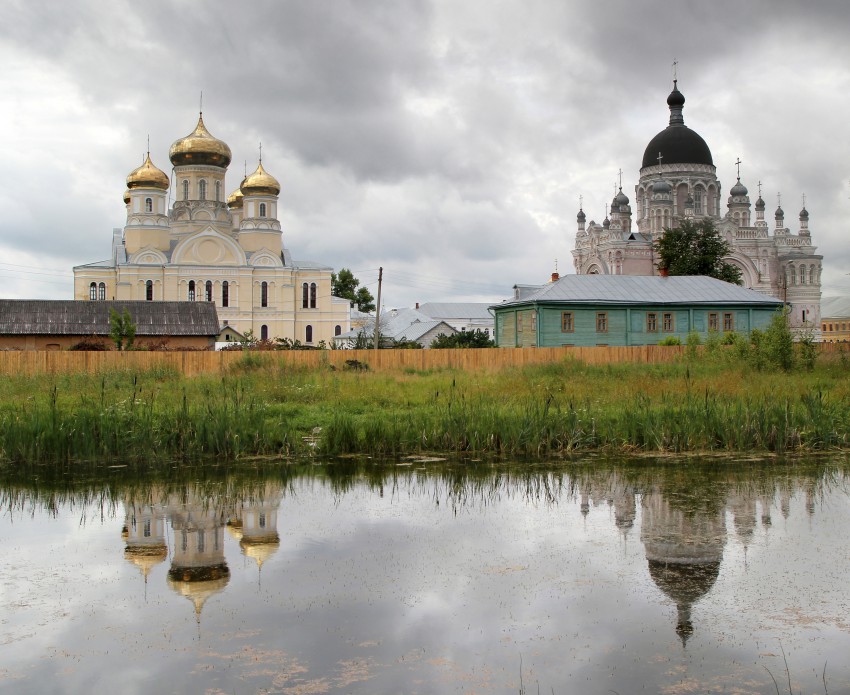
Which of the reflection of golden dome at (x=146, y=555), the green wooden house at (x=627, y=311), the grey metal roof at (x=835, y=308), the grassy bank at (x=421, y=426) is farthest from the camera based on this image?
the grey metal roof at (x=835, y=308)

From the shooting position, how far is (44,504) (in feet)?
31.2

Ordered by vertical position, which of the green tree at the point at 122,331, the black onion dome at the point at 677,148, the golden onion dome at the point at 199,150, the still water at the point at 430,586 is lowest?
the still water at the point at 430,586

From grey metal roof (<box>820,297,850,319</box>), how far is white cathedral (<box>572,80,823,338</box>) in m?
26.1

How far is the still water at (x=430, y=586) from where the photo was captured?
5.04 m

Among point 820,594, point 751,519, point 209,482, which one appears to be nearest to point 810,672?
point 820,594

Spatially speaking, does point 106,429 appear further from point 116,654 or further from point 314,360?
point 314,360

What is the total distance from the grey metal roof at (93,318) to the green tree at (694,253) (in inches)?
1048

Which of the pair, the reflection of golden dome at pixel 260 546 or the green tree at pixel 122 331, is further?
the green tree at pixel 122 331

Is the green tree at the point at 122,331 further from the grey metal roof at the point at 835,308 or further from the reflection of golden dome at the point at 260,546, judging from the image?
the grey metal roof at the point at 835,308

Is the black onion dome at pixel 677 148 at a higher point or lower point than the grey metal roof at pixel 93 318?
higher

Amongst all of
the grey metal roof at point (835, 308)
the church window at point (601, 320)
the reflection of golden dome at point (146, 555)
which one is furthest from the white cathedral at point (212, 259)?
the grey metal roof at point (835, 308)

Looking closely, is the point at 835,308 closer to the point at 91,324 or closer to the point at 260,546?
the point at 91,324

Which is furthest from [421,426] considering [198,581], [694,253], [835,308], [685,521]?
[835,308]

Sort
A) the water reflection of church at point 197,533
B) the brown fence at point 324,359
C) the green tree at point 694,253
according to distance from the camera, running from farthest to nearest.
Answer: the green tree at point 694,253 → the brown fence at point 324,359 → the water reflection of church at point 197,533
